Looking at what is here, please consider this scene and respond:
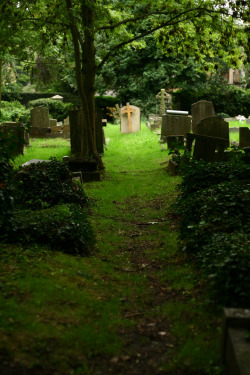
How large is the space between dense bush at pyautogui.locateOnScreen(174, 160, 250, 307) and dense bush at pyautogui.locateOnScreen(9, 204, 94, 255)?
1.46 m

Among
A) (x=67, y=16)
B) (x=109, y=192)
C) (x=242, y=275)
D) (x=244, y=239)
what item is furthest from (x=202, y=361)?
(x=67, y=16)

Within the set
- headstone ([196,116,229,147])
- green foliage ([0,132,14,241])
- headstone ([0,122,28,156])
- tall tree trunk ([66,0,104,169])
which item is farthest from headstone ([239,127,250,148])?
green foliage ([0,132,14,241])

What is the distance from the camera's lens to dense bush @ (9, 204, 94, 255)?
5.65m

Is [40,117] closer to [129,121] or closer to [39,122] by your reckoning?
[39,122]

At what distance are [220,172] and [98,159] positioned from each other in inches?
251

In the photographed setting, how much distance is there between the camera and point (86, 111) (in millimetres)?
13188

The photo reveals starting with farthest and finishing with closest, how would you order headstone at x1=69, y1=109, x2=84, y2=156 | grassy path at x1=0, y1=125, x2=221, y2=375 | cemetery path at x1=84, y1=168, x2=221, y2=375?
headstone at x1=69, y1=109, x2=84, y2=156, cemetery path at x1=84, y1=168, x2=221, y2=375, grassy path at x1=0, y1=125, x2=221, y2=375

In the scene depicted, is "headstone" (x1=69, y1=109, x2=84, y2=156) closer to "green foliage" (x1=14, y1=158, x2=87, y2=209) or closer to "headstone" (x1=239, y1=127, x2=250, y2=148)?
"headstone" (x1=239, y1=127, x2=250, y2=148)

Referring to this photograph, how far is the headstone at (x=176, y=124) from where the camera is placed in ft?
61.1

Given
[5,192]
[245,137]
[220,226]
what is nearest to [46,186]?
[5,192]

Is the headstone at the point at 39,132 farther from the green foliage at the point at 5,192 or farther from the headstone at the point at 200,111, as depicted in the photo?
the green foliage at the point at 5,192

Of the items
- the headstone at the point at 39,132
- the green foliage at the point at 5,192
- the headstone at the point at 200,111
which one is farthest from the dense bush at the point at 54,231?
the headstone at the point at 39,132

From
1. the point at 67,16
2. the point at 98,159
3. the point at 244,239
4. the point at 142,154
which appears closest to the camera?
the point at 244,239

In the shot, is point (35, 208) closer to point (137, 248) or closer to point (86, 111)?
point (137, 248)
